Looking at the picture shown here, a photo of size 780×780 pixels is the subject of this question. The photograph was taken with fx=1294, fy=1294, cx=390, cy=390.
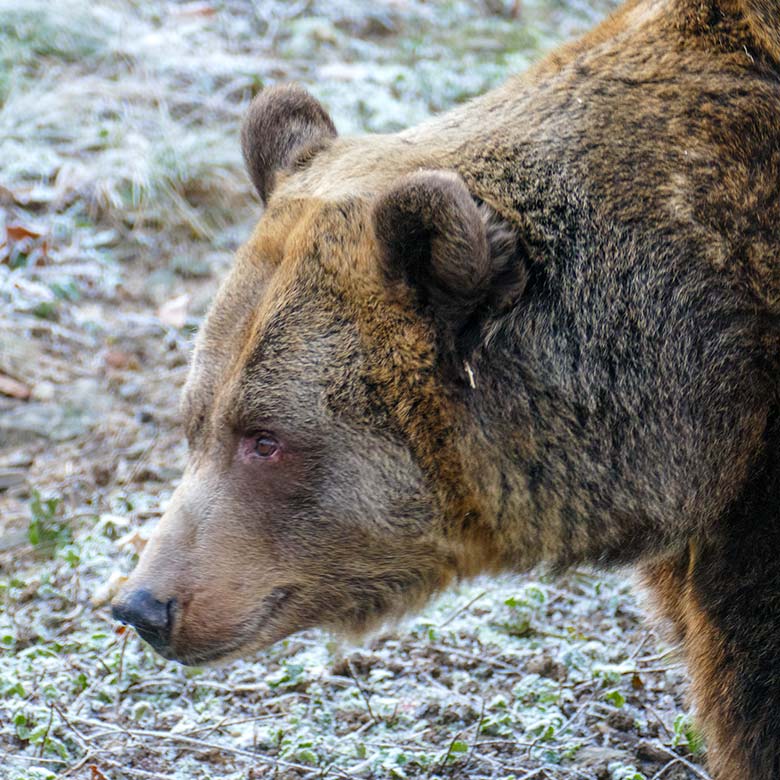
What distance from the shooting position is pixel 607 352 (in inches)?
157

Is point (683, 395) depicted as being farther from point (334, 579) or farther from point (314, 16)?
point (314, 16)

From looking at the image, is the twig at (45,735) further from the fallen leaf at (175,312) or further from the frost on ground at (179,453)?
the fallen leaf at (175,312)

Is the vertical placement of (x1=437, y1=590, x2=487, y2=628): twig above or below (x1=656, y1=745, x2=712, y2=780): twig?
below

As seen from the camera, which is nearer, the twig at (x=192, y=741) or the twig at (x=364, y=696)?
the twig at (x=192, y=741)

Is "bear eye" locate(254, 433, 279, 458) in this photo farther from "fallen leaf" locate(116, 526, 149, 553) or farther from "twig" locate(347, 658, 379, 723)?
"fallen leaf" locate(116, 526, 149, 553)

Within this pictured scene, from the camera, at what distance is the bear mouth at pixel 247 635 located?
14.1ft

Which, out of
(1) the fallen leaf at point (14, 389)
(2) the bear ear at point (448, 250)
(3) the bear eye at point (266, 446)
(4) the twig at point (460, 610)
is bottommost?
(1) the fallen leaf at point (14, 389)

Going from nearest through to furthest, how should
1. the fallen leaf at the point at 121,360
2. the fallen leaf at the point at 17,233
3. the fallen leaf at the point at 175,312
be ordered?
the fallen leaf at the point at 121,360 → the fallen leaf at the point at 175,312 → the fallen leaf at the point at 17,233

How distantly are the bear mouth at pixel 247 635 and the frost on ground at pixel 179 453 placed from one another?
55 centimetres

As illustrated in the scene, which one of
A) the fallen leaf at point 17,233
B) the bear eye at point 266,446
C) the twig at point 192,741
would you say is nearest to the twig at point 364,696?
the twig at point 192,741

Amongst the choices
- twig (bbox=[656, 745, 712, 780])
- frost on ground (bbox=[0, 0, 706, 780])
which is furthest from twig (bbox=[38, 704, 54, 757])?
twig (bbox=[656, 745, 712, 780])

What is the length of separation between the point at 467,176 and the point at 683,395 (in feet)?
3.16

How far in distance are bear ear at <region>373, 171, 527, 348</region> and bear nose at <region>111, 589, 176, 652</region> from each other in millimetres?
1258

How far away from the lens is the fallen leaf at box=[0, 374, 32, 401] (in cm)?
768
